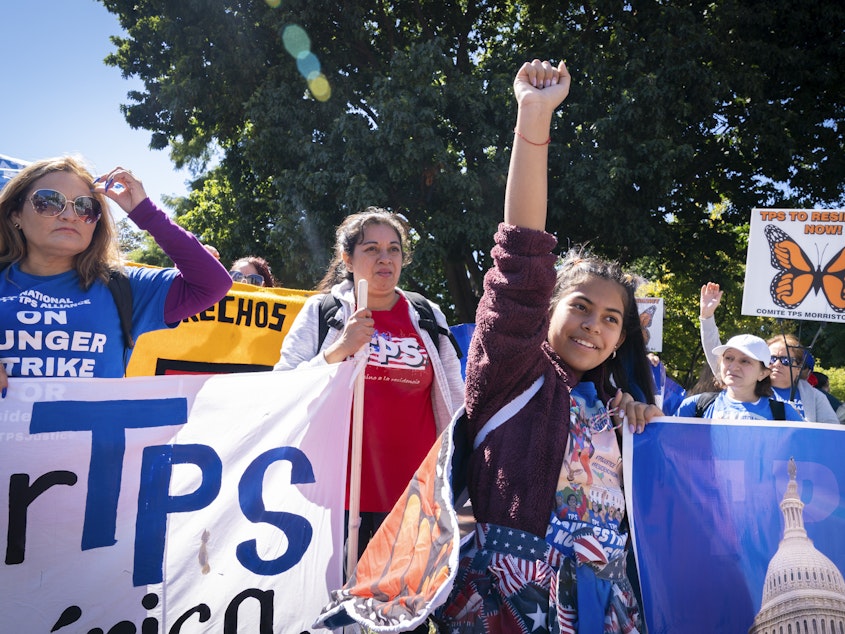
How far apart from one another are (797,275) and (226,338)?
165 inches

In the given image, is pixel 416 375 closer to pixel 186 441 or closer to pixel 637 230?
pixel 186 441

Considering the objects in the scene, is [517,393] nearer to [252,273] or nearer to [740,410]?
[740,410]

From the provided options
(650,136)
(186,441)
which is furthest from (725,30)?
(186,441)

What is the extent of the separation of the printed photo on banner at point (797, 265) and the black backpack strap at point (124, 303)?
4.47 meters

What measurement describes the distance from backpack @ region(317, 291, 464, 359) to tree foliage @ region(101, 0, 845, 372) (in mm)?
8082

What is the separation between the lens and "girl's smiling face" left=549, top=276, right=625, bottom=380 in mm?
1958

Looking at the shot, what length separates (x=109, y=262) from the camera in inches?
101

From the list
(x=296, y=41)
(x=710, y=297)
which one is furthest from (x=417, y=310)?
(x=296, y=41)

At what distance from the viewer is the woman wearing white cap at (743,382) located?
172 inches

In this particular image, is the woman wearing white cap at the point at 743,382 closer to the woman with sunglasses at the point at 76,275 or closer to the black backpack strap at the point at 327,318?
the black backpack strap at the point at 327,318

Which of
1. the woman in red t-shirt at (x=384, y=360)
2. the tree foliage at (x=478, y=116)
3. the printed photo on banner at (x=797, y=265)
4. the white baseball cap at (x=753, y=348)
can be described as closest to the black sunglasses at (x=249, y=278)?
the woman in red t-shirt at (x=384, y=360)

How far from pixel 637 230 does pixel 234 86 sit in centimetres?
770

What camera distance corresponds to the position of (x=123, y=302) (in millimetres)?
2459

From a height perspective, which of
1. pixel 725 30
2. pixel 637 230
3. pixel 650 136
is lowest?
pixel 637 230
